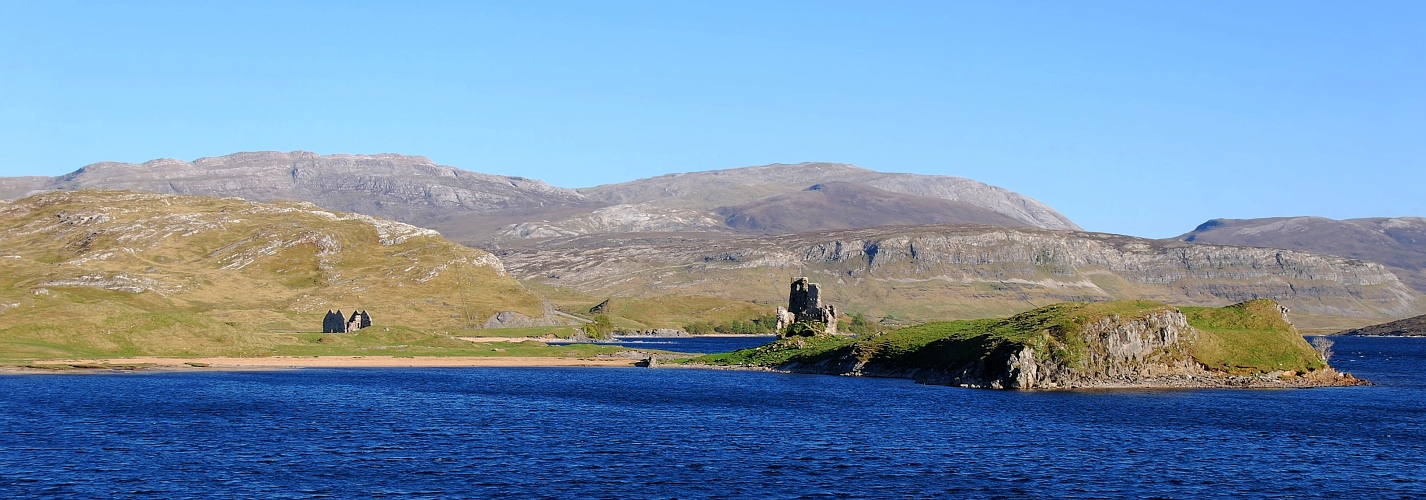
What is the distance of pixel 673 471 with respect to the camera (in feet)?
201

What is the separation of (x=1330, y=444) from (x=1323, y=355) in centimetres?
6276

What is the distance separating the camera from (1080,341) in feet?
373

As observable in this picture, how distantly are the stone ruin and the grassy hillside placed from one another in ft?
83.5

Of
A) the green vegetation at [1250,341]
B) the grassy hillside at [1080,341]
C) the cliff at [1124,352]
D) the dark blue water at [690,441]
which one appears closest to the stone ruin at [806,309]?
the grassy hillside at [1080,341]

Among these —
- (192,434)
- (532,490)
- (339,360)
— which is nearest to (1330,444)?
(532,490)

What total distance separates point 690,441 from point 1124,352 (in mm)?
55802

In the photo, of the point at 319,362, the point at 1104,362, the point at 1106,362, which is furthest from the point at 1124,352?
the point at 319,362

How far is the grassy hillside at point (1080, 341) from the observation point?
114 metres

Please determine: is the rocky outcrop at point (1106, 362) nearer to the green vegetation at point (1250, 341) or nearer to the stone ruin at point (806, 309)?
the green vegetation at point (1250, 341)

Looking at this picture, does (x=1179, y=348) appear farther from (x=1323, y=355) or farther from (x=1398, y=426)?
(x=1398, y=426)

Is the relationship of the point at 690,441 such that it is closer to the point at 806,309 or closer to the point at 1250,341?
the point at 1250,341

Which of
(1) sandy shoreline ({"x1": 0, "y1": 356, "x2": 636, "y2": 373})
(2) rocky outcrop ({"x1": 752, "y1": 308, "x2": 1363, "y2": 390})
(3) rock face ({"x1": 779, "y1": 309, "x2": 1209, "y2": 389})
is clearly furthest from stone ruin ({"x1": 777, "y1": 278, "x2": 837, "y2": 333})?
(3) rock face ({"x1": 779, "y1": 309, "x2": 1209, "y2": 389})

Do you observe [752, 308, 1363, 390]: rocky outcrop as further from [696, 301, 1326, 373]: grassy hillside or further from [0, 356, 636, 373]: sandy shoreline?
[0, 356, 636, 373]: sandy shoreline

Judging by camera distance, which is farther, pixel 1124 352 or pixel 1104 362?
pixel 1124 352
